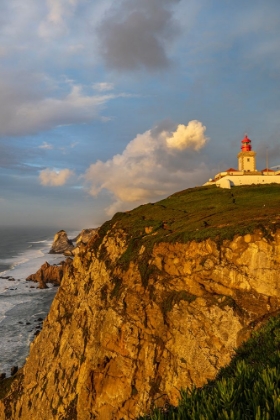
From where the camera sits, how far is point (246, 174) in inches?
2504

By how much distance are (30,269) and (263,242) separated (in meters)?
95.4

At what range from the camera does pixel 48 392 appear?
2770 cm

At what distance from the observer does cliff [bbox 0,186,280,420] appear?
19781 mm

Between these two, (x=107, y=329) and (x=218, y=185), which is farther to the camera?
(x=218, y=185)

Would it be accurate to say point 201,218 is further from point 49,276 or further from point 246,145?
point 49,276

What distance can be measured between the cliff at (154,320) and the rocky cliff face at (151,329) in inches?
2.9

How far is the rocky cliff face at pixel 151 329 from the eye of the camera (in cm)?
1967

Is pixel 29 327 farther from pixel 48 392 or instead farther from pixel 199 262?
pixel 199 262

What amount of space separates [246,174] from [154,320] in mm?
50287

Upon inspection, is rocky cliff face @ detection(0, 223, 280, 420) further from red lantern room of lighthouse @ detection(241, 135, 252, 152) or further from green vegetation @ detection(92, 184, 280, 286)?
red lantern room of lighthouse @ detection(241, 135, 252, 152)

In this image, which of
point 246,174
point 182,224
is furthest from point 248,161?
point 182,224

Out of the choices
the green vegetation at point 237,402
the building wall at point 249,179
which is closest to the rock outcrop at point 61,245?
the building wall at point 249,179

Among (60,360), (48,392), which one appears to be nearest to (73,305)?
(60,360)

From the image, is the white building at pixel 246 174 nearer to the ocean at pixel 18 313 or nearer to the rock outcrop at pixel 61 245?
the ocean at pixel 18 313
